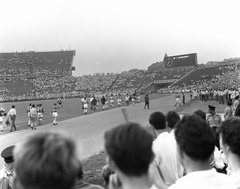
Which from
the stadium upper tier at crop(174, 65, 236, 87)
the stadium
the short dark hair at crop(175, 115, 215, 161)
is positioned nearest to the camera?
the short dark hair at crop(175, 115, 215, 161)

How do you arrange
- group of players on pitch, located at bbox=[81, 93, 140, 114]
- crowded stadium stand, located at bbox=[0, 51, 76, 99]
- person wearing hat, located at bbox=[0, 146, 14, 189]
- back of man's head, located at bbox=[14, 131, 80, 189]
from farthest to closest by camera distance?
1. crowded stadium stand, located at bbox=[0, 51, 76, 99]
2. group of players on pitch, located at bbox=[81, 93, 140, 114]
3. person wearing hat, located at bbox=[0, 146, 14, 189]
4. back of man's head, located at bbox=[14, 131, 80, 189]

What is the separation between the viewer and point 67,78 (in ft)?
305

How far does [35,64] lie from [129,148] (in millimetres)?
99007

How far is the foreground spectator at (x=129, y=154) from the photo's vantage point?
6.35 ft

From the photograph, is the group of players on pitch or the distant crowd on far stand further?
the group of players on pitch

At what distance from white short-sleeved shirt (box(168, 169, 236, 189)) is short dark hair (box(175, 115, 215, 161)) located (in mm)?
144

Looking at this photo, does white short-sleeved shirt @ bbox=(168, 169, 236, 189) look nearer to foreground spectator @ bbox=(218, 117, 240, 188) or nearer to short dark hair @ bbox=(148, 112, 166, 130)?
foreground spectator @ bbox=(218, 117, 240, 188)

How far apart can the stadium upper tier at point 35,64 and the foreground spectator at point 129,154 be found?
9358 centimetres

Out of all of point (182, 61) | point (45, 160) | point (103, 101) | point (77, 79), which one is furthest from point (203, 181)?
point (182, 61)

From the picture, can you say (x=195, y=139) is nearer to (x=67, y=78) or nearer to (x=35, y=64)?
(x=67, y=78)

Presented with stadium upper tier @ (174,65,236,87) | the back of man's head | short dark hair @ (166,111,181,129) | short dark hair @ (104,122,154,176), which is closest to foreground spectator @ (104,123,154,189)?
short dark hair @ (104,122,154,176)

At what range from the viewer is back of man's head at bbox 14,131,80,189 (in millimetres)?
1620

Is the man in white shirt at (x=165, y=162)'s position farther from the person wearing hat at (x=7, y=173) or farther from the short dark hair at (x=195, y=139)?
the person wearing hat at (x=7, y=173)

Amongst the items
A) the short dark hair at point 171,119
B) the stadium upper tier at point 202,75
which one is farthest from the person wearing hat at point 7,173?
the stadium upper tier at point 202,75
